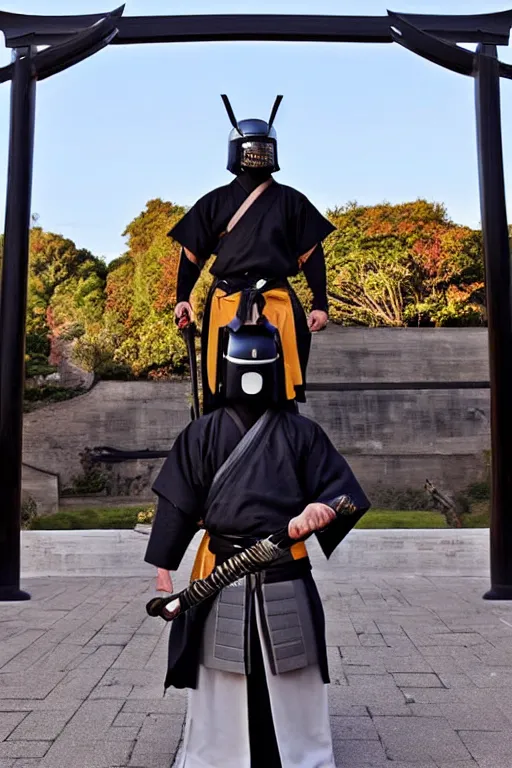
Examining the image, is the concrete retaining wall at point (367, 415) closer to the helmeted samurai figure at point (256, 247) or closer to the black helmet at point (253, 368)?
the helmeted samurai figure at point (256, 247)

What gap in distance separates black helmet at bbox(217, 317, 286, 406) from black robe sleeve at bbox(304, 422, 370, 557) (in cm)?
23

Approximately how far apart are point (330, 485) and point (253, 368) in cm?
48

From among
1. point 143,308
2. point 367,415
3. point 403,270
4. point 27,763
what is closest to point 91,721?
point 27,763

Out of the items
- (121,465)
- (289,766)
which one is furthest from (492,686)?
(121,465)

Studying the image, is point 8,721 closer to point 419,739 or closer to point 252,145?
point 419,739

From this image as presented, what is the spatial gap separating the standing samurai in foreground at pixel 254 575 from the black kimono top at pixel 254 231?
1.91 feet

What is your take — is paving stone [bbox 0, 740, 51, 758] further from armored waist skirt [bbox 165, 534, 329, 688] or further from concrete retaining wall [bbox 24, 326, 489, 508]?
concrete retaining wall [bbox 24, 326, 489, 508]

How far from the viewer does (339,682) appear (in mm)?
4410

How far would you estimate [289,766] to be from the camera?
2.73 meters

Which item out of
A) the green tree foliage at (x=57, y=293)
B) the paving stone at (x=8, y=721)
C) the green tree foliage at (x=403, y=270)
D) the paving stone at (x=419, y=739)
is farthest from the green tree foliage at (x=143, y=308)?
the paving stone at (x=419, y=739)

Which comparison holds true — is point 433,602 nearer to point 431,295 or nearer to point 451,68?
point 431,295

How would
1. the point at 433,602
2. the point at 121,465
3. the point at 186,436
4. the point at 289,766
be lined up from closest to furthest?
the point at 289,766 → the point at 186,436 → the point at 433,602 → the point at 121,465

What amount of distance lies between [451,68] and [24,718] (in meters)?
6.12

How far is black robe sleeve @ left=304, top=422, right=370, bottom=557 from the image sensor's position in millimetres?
2801
